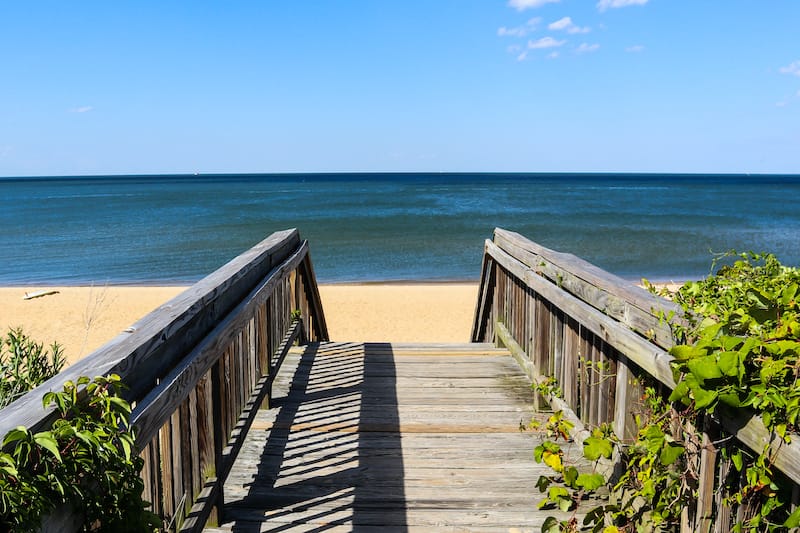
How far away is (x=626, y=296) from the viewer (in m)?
2.76

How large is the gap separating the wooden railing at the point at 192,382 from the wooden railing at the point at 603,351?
168cm

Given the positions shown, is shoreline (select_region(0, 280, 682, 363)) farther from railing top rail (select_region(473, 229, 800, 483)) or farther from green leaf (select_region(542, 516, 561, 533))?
green leaf (select_region(542, 516, 561, 533))

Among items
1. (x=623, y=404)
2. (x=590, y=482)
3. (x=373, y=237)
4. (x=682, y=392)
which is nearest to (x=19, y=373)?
(x=590, y=482)

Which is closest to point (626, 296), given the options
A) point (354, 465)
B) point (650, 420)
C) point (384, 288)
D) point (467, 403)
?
point (650, 420)

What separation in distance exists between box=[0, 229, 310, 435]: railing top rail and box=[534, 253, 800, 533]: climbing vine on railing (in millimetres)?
1621

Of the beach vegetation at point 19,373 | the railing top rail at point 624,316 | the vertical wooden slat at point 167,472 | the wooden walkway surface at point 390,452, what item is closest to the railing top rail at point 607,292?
the railing top rail at point 624,316

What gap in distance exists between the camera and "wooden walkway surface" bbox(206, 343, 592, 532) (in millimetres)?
3152

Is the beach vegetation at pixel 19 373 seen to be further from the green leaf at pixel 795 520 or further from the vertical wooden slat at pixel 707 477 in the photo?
the green leaf at pixel 795 520

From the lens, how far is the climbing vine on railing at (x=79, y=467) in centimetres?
123

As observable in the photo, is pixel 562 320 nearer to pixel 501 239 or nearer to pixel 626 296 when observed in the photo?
pixel 626 296

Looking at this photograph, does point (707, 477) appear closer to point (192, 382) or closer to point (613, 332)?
point (613, 332)

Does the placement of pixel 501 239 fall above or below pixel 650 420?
above

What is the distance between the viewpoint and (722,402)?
189cm

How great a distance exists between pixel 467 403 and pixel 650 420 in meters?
2.39
